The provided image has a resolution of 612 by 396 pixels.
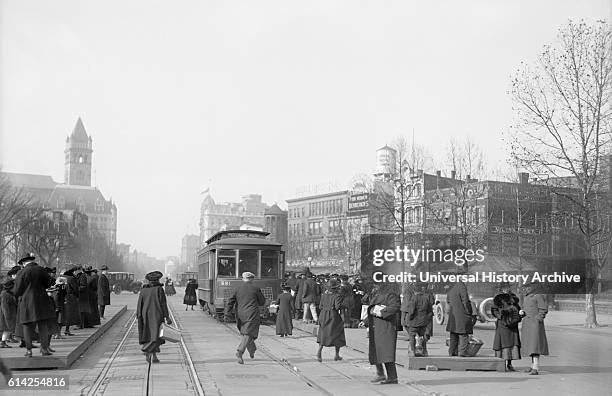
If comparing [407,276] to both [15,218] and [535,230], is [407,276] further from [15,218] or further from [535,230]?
[15,218]

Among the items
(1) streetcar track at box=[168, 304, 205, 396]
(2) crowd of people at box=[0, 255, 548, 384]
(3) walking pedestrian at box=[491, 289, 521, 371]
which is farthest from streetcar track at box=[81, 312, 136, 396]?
(3) walking pedestrian at box=[491, 289, 521, 371]

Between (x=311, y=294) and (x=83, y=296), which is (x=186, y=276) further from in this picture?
(x=83, y=296)

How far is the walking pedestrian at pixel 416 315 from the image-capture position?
14852mm

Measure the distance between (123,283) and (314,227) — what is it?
33.1 meters

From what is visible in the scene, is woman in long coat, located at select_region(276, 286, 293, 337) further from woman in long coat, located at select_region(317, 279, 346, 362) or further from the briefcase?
the briefcase

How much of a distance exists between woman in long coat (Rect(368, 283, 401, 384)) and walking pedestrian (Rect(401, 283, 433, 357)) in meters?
2.82

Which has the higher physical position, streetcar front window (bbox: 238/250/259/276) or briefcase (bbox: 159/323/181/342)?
streetcar front window (bbox: 238/250/259/276)

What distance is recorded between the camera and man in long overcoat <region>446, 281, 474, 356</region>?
14320mm

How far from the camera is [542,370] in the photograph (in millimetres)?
14180

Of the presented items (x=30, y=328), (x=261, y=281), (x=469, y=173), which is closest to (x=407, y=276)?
(x=30, y=328)

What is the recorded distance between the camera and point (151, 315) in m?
14.3

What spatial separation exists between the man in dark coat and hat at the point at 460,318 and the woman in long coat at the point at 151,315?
5.42 m

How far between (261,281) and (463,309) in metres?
14.4

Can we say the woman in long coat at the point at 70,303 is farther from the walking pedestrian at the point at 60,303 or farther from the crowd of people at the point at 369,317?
the crowd of people at the point at 369,317
